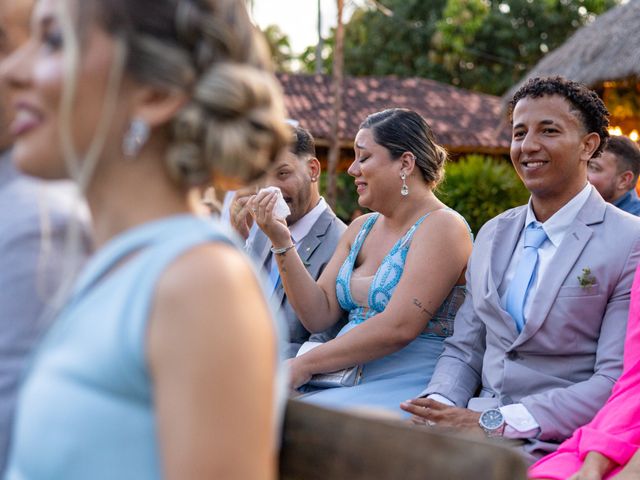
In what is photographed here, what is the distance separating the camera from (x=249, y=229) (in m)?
5.07

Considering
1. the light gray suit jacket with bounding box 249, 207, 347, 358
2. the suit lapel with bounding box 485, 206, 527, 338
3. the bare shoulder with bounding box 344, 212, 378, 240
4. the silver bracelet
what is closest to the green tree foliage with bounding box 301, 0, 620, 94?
the light gray suit jacket with bounding box 249, 207, 347, 358

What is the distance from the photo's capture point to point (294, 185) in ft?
15.3

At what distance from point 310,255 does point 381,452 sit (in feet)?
10.8

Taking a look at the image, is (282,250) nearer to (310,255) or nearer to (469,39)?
(310,255)

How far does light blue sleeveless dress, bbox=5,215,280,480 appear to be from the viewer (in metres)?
1.08

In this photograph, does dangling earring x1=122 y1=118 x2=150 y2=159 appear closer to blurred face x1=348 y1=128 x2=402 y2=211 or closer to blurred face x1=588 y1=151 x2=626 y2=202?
blurred face x1=348 y1=128 x2=402 y2=211

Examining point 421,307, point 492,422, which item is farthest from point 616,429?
point 421,307

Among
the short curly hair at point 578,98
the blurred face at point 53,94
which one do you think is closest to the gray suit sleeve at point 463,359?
the short curly hair at point 578,98

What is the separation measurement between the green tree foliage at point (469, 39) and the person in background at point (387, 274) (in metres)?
25.3

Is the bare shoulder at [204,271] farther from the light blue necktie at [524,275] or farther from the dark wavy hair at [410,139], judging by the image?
the dark wavy hair at [410,139]

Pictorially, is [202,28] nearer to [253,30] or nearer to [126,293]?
[253,30]

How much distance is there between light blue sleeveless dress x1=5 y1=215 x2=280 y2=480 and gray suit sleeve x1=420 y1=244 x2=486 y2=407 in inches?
95.3

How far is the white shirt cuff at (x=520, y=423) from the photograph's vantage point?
3.02 metres

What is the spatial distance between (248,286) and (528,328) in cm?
225
